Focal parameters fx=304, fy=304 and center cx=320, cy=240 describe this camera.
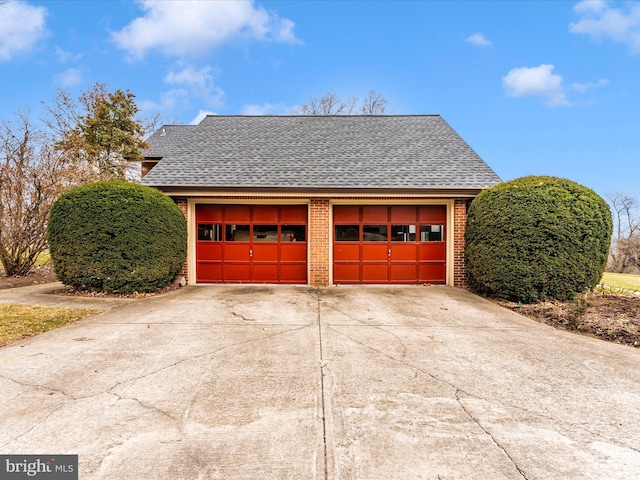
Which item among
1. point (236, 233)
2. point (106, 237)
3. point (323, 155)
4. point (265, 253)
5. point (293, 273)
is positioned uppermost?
point (323, 155)

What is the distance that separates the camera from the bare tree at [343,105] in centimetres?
2470

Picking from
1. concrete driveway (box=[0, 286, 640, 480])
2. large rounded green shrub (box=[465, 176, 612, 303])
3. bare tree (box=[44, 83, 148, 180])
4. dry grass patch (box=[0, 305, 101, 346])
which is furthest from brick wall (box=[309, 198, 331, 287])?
bare tree (box=[44, 83, 148, 180])

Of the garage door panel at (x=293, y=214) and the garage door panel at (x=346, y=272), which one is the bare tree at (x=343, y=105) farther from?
the garage door panel at (x=346, y=272)

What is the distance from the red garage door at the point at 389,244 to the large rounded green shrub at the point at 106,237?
205 inches

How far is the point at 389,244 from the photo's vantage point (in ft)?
31.3

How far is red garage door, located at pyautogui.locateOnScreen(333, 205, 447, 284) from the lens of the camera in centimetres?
955

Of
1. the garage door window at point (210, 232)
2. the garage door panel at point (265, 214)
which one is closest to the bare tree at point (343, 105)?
the garage door panel at point (265, 214)

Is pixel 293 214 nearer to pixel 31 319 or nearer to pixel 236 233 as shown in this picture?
pixel 236 233

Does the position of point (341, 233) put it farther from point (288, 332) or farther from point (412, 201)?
point (288, 332)

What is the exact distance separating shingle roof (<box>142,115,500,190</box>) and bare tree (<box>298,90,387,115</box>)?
476 inches

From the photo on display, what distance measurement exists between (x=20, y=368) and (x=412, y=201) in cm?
905

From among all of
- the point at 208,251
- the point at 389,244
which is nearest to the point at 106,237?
the point at 208,251

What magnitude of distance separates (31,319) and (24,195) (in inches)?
234

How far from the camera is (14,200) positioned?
908 centimetres
